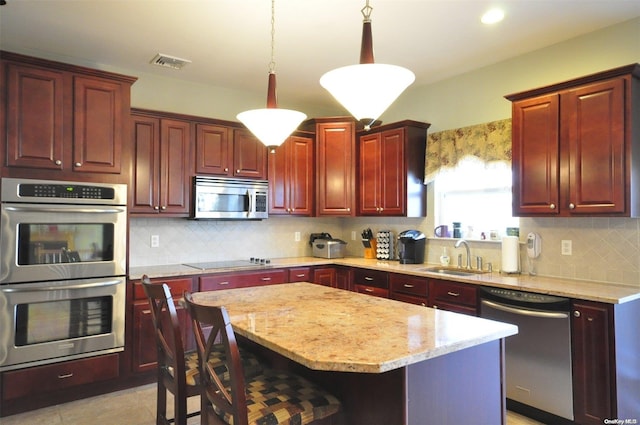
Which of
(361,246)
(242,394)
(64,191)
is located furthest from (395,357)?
(361,246)

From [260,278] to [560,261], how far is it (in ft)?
8.47

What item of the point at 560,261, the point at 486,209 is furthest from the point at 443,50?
the point at 560,261

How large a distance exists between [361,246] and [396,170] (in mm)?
1256

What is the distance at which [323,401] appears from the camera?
1.63 m

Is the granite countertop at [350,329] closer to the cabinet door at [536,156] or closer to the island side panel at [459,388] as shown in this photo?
the island side panel at [459,388]

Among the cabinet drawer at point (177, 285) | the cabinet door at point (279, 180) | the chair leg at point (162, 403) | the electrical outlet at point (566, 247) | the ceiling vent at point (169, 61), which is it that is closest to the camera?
the chair leg at point (162, 403)

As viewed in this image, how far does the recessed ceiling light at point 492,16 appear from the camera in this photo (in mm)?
2768

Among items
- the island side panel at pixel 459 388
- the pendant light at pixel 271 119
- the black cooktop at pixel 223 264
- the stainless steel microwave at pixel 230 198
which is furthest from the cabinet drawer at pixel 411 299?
the pendant light at pixel 271 119

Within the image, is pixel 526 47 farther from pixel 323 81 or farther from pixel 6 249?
pixel 6 249

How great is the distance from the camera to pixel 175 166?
150 inches

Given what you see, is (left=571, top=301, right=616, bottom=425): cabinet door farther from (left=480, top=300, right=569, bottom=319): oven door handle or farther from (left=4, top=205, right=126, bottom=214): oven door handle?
(left=4, top=205, right=126, bottom=214): oven door handle

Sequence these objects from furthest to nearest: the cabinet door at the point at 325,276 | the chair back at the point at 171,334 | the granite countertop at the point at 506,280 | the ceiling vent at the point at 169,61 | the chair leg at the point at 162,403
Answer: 1. the cabinet door at the point at 325,276
2. the ceiling vent at the point at 169,61
3. the granite countertop at the point at 506,280
4. the chair leg at the point at 162,403
5. the chair back at the point at 171,334

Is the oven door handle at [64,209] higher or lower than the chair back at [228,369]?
higher

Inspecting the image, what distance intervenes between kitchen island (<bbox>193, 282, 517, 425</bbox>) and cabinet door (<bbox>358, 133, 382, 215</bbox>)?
243 cm
